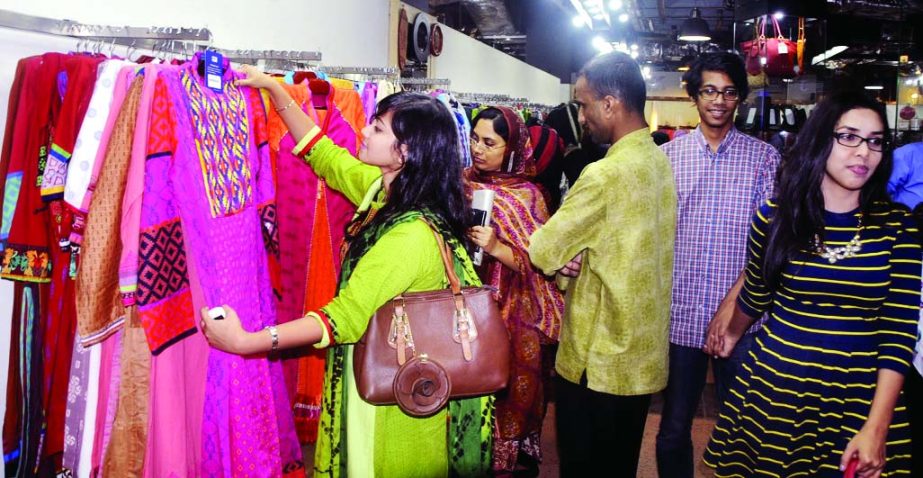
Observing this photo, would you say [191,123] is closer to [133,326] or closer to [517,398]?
[133,326]

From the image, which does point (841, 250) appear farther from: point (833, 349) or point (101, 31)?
point (101, 31)

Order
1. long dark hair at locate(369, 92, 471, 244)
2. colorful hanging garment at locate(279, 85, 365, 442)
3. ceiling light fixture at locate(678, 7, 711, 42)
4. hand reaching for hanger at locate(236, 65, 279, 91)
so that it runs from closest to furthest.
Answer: long dark hair at locate(369, 92, 471, 244) → hand reaching for hanger at locate(236, 65, 279, 91) → colorful hanging garment at locate(279, 85, 365, 442) → ceiling light fixture at locate(678, 7, 711, 42)

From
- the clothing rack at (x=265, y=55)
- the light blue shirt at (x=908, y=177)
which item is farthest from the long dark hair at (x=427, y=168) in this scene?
the light blue shirt at (x=908, y=177)

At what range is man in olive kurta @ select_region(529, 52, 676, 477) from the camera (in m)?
2.04

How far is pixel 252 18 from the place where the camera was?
133 inches

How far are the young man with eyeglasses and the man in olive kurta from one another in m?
0.42

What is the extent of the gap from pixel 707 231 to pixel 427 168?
1.20 metres

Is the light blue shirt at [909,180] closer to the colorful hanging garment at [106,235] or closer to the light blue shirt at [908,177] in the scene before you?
the light blue shirt at [908,177]

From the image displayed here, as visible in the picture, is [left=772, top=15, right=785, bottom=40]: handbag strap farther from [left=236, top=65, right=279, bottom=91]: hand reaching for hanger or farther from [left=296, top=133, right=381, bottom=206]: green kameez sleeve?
[left=236, top=65, right=279, bottom=91]: hand reaching for hanger

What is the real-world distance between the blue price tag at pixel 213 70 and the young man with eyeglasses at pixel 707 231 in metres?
1.62

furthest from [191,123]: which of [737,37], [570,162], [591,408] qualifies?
[737,37]

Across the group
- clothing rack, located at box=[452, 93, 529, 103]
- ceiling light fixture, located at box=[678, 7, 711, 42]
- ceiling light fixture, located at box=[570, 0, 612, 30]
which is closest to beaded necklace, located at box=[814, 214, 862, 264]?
clothing rack, located at box=[452, 93, 529, 103]

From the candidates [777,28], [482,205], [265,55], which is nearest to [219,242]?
[482,205]

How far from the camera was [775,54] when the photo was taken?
18.7ft
